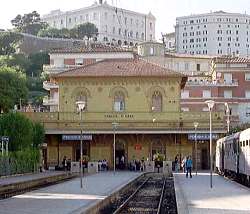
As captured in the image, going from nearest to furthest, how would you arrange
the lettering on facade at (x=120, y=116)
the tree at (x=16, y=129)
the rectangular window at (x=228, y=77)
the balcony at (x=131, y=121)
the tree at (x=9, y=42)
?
the tree at (x=16, y=129) → the balcony at (x=131, y=121) → the lettering on facade at (x=120, y=116) → the rectangular window at (x=228, y=77) → the tree at (x=9, y=42)

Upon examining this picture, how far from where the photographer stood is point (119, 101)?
6938cm

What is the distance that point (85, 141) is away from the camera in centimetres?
6869

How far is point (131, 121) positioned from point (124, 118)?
0.91m

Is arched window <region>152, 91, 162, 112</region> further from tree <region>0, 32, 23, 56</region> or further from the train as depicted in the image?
tree <region>0, 32, 23, 56</region>

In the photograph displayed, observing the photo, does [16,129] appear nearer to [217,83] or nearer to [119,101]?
[119,101]

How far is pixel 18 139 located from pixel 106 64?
2245 centimetres

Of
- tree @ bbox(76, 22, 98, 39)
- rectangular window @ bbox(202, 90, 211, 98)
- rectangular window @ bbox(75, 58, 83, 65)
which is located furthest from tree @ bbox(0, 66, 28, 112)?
tree @ bbox(76, 22, 98, 39)

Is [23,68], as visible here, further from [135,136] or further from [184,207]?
[184,207]

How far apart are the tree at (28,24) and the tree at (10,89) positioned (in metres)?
98.5

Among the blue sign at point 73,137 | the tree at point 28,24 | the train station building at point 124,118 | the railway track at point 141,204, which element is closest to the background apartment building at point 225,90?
the train station building at point 124,118

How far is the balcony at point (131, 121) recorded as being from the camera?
66.9 metres

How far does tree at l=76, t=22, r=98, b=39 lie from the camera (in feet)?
607

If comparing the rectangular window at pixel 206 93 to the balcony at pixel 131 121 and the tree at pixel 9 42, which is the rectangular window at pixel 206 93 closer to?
the balcony at pixel 131 121

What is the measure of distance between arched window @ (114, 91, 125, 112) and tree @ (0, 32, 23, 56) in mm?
90307
